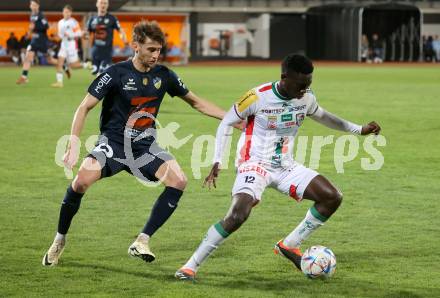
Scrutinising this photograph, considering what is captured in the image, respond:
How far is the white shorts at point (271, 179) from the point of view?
24.7 ft

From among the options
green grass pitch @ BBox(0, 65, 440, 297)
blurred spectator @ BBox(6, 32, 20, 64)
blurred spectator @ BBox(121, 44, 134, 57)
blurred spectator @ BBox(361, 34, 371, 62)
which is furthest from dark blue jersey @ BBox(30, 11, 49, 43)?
blurred spectator @ BBox(361, 34, 371, 62)

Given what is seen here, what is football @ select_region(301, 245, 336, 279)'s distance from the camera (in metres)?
7.57

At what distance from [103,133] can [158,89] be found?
0.60m

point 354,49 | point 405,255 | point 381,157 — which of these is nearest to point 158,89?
point 405,255

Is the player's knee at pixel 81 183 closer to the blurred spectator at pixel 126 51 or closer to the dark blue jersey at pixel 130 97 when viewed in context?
the dark blue jersey at pixel 130 97

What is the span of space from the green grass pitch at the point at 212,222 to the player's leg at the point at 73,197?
0.13m

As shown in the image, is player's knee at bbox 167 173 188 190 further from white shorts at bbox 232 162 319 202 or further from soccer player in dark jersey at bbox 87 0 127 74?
soccer player in dark jersey at bbox 87 0 127 74

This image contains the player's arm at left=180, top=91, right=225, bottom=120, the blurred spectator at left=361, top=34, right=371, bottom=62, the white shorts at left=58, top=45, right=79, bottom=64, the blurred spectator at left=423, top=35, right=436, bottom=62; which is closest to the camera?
the player's arm at left=180, top=91, right=225, bottom=120

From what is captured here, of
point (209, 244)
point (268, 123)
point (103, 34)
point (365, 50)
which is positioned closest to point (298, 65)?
point (268, 123)

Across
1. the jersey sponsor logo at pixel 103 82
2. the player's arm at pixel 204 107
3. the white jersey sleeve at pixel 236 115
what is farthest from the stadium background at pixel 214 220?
the jersey sponsor logo at pixel 103 82

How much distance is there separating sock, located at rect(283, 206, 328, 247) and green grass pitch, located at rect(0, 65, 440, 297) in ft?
0.75

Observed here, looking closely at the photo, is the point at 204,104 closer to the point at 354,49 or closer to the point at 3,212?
the point at 3,212

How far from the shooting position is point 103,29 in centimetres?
2991

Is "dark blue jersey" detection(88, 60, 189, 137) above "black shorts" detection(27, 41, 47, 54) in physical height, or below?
above
